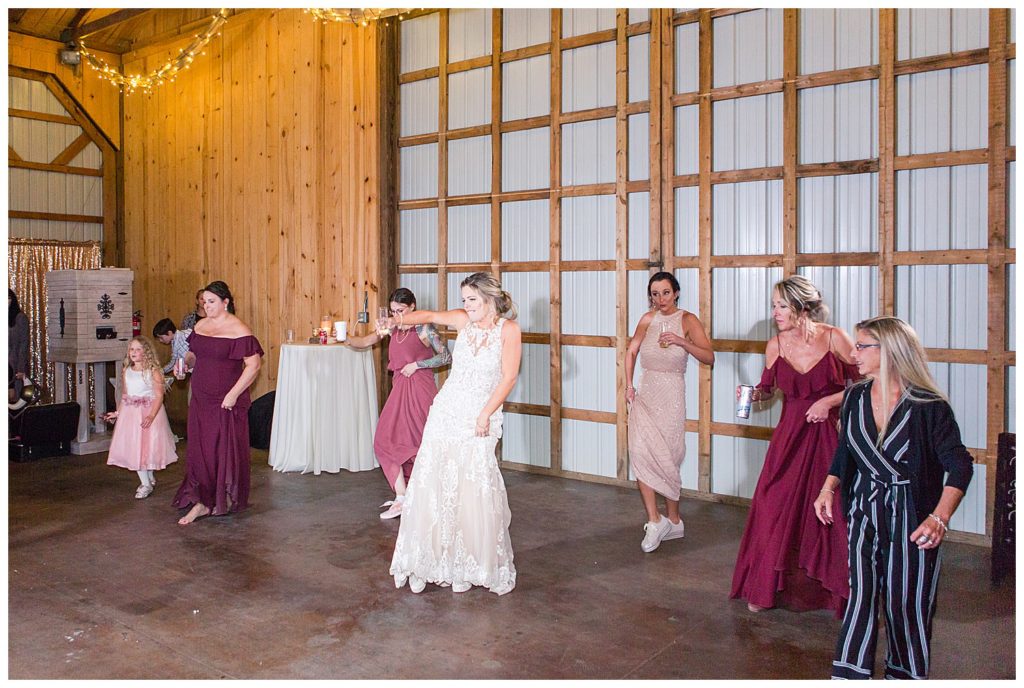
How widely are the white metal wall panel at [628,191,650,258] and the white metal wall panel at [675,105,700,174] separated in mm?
358

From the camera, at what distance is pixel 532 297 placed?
7.58 metres

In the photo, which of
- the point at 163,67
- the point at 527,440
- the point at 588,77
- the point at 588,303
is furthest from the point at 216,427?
the point at 163,67

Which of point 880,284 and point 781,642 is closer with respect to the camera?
point 781,642

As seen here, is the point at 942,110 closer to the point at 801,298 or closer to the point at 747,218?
the point at 747,218

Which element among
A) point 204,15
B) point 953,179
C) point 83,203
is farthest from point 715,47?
point 83,203

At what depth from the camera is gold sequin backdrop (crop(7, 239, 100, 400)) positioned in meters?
10.4

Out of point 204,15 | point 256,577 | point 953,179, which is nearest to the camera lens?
point 256,577

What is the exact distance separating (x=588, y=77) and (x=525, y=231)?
4.45ft

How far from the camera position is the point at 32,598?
4.38 m

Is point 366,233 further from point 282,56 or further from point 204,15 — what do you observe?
point 204,15

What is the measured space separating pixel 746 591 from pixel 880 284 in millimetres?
2489

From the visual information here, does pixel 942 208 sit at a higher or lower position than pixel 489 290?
higher

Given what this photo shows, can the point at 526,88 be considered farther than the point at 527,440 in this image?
No

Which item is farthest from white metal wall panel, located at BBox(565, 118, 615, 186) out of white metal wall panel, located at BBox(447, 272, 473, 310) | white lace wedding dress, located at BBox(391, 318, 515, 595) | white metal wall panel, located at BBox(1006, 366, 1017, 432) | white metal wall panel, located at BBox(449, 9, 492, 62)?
white metal wall panel, located at BBox(1006, 366, 1017, 432)
